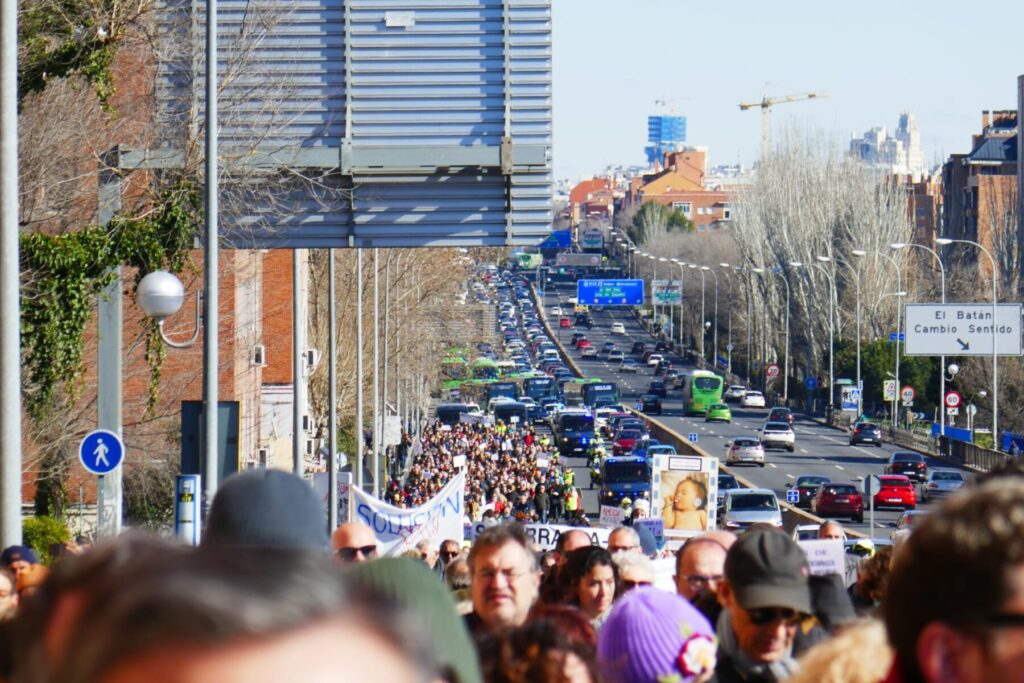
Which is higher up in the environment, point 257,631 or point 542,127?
point 542,127

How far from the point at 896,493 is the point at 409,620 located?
45.9 m

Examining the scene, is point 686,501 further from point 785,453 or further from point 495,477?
point 785,453

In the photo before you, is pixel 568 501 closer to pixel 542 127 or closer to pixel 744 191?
pixel 542 127

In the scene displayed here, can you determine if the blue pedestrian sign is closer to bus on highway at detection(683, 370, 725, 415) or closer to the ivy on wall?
the ivy on wall

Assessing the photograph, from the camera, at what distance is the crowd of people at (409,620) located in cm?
137

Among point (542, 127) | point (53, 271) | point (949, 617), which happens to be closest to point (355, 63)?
point (542, 127)

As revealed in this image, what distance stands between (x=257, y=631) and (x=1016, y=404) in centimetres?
7279

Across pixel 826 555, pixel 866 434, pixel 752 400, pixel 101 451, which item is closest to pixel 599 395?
pixel 752 400

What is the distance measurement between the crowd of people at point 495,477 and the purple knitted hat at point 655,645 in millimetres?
19709

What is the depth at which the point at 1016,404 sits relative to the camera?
71.3 m

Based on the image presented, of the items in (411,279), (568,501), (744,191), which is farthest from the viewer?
(744,191)

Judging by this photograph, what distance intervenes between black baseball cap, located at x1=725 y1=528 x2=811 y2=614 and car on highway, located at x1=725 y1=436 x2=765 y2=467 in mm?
57743

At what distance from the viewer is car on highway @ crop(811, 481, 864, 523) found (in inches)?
1674

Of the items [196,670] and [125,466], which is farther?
[125,466]
